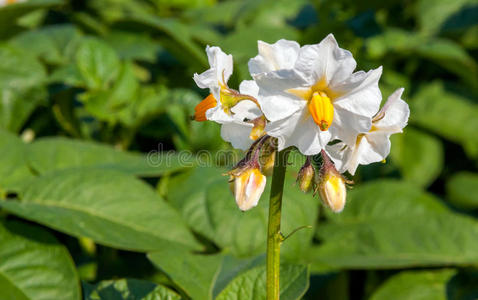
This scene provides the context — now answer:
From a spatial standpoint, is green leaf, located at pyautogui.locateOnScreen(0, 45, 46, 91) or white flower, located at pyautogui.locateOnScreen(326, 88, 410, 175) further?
green leaf, located at pyautogui.locateOnScreen(0, 45, 46, 91)

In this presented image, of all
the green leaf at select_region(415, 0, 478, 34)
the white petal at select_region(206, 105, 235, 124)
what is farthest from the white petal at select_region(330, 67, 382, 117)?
the green leaf at select_region(415, 0, 478, 34)

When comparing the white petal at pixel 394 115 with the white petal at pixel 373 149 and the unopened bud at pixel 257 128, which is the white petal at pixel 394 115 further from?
the unopened bud at pixel 257 128

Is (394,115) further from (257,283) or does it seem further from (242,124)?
(257,283)

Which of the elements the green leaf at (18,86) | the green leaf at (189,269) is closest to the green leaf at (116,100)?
the green leaf at (18,86)

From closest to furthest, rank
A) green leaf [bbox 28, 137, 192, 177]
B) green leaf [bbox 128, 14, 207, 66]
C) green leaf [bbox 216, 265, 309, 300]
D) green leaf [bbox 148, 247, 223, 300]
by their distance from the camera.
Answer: green leaf [bbox 216, 265, 309, 300] < green leaf [bbox 148, 247, 223, 300] < green leaf [bbox 28, 137, 192, 177] < green leaf [bbox 128, 14, 207, 66]

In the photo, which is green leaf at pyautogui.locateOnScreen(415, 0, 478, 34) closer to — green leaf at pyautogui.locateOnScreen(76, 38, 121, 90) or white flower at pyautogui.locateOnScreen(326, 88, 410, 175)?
green leaf at pyautogui.locateOnScreen(76, 38, 121, 90)

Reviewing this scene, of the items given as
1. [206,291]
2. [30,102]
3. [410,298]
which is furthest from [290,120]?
[30,102]

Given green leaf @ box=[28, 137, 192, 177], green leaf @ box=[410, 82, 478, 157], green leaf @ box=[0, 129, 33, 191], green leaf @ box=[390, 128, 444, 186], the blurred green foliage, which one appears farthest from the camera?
green leaf @ box=[410, 82, 478, 157]

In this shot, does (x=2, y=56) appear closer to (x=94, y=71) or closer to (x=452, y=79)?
(x=94, y=71)
